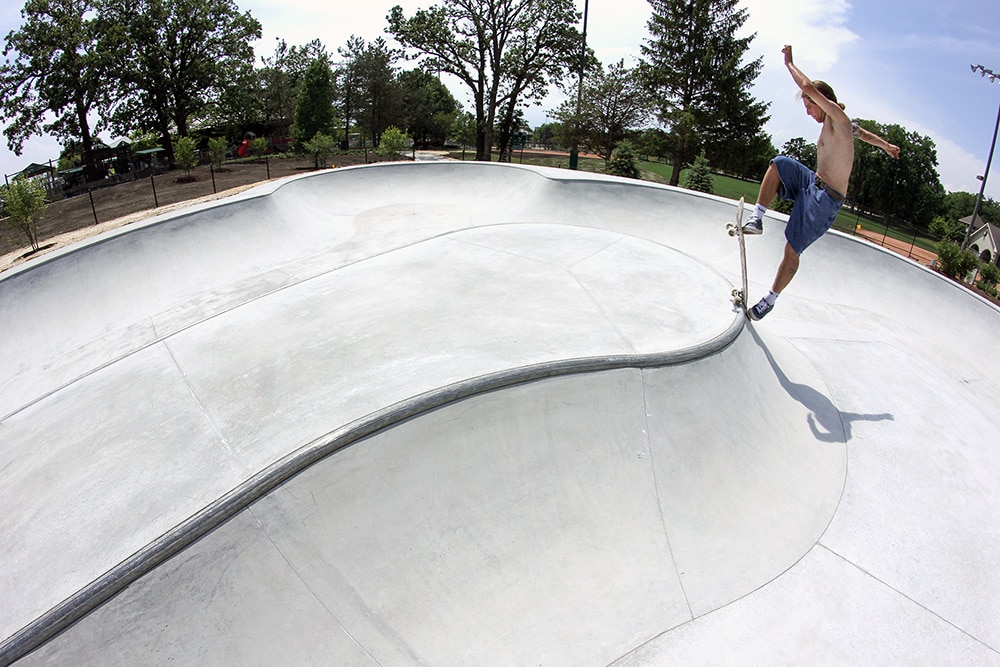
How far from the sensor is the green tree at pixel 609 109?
105 ft

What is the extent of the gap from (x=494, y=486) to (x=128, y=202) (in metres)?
20.3

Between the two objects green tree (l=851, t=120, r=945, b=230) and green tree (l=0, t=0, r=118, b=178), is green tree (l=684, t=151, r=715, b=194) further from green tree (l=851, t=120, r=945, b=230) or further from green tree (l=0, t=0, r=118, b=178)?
green tree (l=851, t=120, r=945, b=230)

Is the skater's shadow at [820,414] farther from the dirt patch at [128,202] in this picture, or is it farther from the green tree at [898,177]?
the green tree at [898,177]

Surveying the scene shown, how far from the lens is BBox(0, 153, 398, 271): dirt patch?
1394 cm

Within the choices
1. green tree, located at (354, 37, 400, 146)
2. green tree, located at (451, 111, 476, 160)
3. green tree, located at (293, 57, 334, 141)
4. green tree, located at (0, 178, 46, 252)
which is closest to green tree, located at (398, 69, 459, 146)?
green tree, located at (354, 37, 400, 146)

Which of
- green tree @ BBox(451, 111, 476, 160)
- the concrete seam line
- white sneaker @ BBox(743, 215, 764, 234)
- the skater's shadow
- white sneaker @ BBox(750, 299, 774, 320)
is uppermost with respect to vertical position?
green tree @ BBox(451, 111, 476, 160)

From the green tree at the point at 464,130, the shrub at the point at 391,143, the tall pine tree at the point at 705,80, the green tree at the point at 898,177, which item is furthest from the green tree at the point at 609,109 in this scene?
the green tree at the point at 898,177

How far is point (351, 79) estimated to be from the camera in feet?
130

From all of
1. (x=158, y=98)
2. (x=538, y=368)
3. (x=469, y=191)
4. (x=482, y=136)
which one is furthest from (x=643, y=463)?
(x=158, y=98)

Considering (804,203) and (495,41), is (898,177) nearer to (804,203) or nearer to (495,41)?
(495,41)

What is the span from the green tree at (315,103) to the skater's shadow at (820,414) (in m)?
31.9

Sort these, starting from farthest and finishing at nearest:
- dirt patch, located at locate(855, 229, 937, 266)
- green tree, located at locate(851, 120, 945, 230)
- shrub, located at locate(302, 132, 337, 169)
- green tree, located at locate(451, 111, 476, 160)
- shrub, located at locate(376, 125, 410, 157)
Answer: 1. green tree, located at locate(851, 120, 945, 230)
2. green tree, located at locate(451, 111, 476, 160)
3. dirt patch, located at locate(855, 229, 937, 266)
4. shrub, located at locate(376, 125, 410, 157)
5. shrub, located at locate(302, 132, 337, 169)

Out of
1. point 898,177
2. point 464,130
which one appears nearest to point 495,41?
point 464,130

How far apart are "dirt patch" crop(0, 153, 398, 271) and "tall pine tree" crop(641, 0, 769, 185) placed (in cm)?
1872
